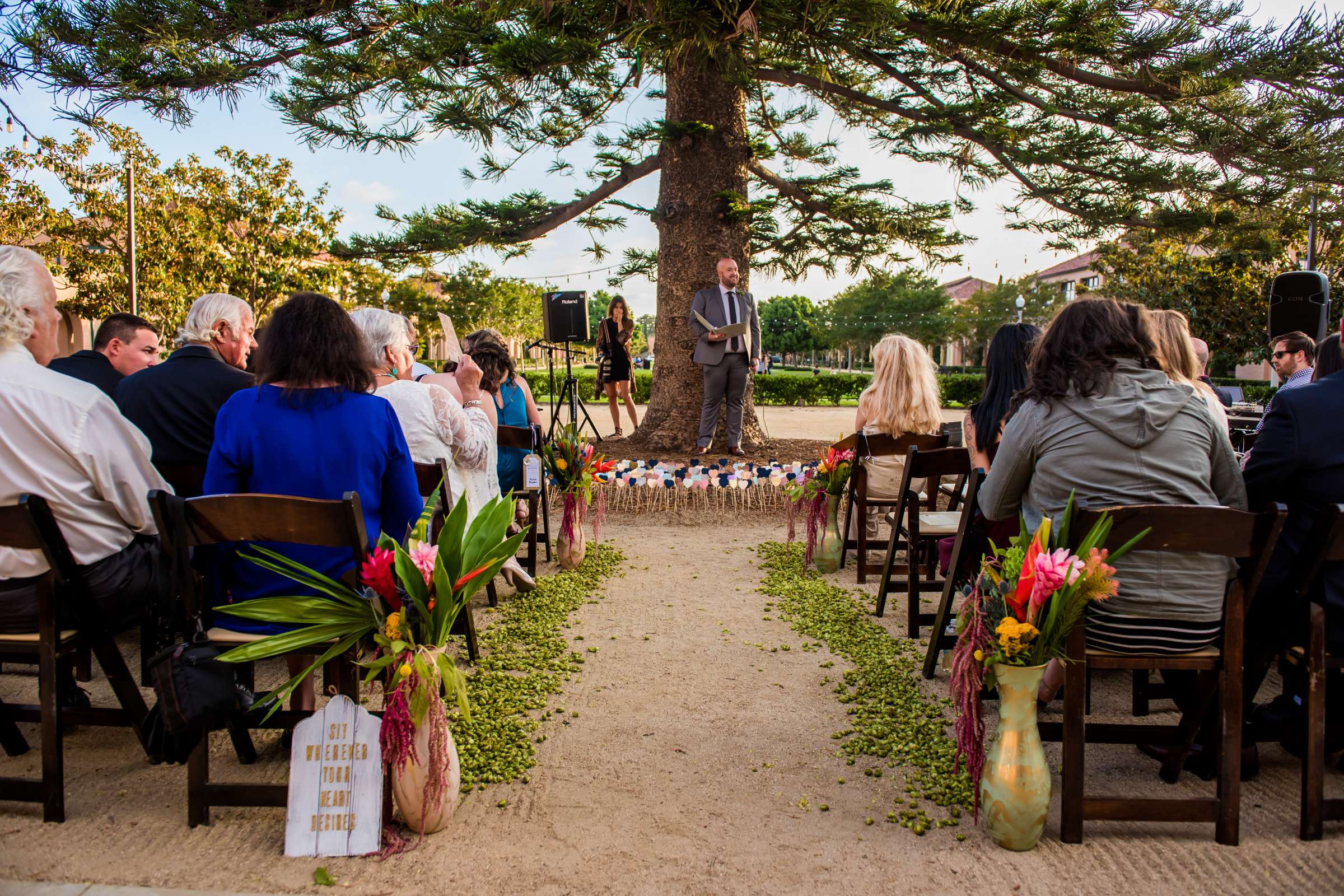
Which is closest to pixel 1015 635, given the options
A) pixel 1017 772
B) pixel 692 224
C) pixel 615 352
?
pixel 1017 772

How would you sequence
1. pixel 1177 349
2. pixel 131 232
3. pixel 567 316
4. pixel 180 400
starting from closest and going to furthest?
pixel 1177 349 < pixel 180 400 < pixel 567 316 < pixel 131 232

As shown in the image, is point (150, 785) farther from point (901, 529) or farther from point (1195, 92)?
point (1195, 92)

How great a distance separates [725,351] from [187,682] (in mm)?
6486

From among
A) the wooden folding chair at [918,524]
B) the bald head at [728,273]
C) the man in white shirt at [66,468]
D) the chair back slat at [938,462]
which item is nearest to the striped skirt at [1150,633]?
the wooden folding chair at [918,524]

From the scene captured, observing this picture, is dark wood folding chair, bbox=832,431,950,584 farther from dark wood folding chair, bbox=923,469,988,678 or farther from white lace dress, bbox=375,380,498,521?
white lace dress, bbox=375,380,498,521

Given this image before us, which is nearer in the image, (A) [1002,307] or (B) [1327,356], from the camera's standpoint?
(B) [1327,356]

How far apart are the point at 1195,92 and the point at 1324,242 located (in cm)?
1436

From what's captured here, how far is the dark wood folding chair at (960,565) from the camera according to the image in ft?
10.7

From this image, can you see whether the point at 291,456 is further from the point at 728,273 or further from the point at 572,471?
the point at 728,273

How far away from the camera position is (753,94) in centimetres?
804

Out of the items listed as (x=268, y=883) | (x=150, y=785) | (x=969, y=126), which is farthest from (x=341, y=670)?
(x=969, y=126)

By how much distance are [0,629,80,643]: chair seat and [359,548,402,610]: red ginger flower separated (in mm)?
948

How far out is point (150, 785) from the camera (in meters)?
2.62

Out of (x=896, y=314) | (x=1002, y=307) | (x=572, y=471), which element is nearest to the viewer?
(x=572, y=471)
